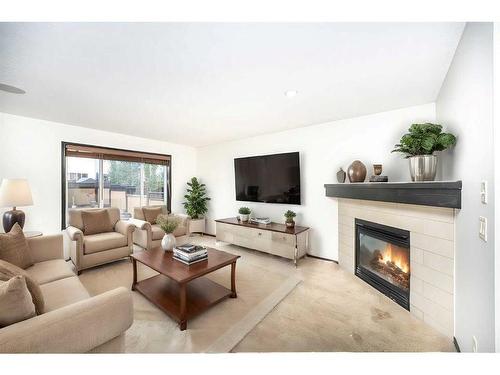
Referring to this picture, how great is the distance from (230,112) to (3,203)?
299 centimetres

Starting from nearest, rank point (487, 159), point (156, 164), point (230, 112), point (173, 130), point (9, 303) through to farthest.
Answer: point (9, 303) → point (487, 159) → point (230, 112) → point (173, 130) → point (156, 164)

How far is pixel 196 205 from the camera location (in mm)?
5020

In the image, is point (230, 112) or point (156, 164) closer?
point (230, 112)

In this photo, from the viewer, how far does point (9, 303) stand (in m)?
1.00

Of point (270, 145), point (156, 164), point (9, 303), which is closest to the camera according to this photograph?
point (9, 303)

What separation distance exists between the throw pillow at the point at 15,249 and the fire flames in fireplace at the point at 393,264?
370 centimetres

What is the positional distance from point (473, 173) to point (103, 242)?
396 centimetres

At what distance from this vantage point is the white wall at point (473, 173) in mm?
1083

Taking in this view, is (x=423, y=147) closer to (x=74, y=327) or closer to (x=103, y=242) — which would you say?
(x=74, y=327)

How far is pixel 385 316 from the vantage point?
77.8 inches

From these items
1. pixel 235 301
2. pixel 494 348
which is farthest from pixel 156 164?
pixel 494 348

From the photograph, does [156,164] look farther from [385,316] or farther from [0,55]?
[385,316]
